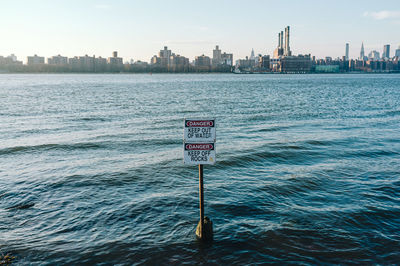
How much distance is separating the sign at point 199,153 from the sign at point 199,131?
12 centimetres

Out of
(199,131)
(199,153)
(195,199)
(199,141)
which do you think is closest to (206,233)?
(199,153)

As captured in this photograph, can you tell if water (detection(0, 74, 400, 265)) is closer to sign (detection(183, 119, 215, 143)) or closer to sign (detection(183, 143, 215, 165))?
sign (detection(183, 143, 215, 165))

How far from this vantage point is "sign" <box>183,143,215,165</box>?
798cm

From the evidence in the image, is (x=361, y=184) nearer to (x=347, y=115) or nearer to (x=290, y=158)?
(x=290, y=158)

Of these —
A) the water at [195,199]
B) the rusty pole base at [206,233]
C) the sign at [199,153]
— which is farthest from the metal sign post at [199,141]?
the water at [195,199]

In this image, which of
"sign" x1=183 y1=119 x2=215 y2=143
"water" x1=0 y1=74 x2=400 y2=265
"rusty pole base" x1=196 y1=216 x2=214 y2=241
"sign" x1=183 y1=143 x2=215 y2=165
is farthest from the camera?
"rusty pole base" x1=196 y1=216 x2=214 y2=241

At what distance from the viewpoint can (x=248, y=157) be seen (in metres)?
17.3

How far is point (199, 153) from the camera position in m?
8.03

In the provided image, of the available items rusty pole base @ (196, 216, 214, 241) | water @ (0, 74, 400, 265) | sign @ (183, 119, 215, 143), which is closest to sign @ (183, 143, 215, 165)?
sign @ (183, 119, 215, 143)

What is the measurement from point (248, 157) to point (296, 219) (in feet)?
24.7

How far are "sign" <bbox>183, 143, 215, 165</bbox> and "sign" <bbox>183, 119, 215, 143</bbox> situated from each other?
124 millimetres

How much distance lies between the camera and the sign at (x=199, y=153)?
7.98 meters

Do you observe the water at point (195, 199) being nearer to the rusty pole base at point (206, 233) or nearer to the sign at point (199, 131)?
the rusty pole base at point (206, 233)

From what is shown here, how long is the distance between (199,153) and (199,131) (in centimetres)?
53
